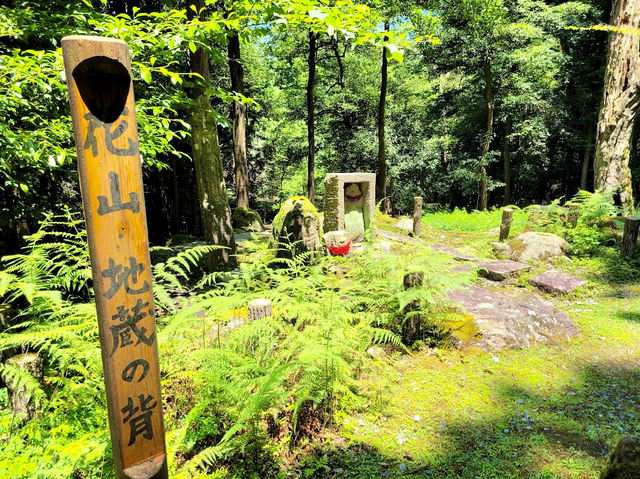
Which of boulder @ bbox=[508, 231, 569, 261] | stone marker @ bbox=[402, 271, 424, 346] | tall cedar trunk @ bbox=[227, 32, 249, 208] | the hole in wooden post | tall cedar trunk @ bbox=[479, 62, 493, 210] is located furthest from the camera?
tall cedar trunk @ bbox=[479, 62, 493, 210]

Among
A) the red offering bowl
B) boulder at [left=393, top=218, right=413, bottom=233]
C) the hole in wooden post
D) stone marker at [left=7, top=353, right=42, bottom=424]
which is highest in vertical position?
the hole in wooden post

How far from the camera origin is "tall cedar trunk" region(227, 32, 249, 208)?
11.0 metres

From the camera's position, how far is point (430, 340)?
4145 millimetres

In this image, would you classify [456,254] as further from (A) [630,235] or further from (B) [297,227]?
(B) [297,227]

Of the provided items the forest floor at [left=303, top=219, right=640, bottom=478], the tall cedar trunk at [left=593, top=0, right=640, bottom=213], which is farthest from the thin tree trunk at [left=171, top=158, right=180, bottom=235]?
the tall cedar trunk at [left=593, top=0, right=640, bottom=213]

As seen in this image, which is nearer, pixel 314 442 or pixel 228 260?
pixel 314 442

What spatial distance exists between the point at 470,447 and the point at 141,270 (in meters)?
2.64

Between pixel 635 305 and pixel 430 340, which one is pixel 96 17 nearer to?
pixel 430 340

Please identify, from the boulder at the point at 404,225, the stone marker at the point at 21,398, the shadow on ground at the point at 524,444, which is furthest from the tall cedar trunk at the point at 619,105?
the stone marker at the point at 21,398

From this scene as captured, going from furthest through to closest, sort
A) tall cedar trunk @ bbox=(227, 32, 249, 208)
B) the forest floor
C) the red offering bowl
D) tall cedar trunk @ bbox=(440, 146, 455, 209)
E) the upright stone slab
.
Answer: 1. tall cedar trunk @ bbox=(440, 146, 455, 209)
2. tall cedar trunk @ bbox=(227, 32, 249, 208)
3. the upright stone slab
4. the red offering bowl
5. the forest floor

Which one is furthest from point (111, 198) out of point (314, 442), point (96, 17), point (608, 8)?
point (608, 8)

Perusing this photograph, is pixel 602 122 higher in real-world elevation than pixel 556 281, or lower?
higher

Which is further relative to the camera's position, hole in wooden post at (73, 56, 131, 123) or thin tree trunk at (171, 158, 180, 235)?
thin tree trunk at (171, 158, 180, 235)

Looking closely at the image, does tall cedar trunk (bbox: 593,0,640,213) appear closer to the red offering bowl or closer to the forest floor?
the forest floor
